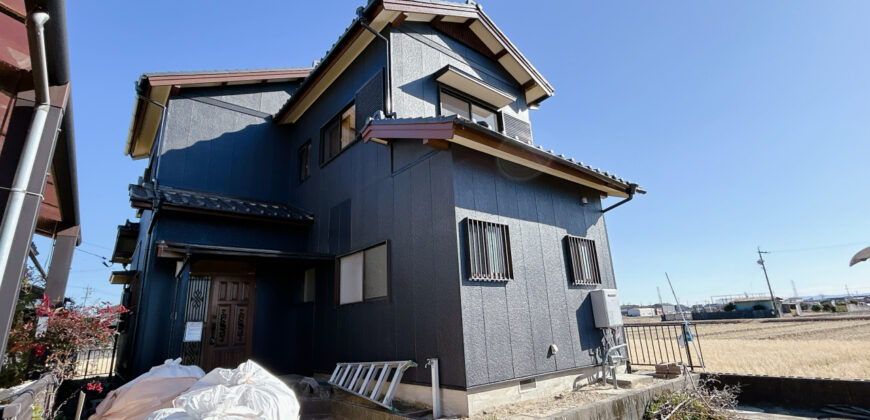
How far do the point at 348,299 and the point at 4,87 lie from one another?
4.43 meters

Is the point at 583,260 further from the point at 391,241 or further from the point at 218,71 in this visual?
the point at 218,71

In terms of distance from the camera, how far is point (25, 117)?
2451 mm

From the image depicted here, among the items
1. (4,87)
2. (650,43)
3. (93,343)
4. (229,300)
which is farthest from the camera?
(650,43)

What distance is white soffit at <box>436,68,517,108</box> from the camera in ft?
21.5

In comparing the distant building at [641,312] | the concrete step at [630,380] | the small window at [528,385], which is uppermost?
the distant building at [641,312]

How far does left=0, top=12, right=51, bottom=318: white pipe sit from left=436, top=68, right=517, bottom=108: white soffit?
5036 mm

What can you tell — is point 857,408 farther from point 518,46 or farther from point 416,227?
point 518,46

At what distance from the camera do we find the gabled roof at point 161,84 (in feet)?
24.6

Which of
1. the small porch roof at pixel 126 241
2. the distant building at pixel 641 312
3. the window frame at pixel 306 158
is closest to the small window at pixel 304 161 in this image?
the window frame at pixel 306 158

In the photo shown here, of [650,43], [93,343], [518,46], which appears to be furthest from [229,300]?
→ [650,43]

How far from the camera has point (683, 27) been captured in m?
7.92

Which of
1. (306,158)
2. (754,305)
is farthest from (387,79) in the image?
(754,305)

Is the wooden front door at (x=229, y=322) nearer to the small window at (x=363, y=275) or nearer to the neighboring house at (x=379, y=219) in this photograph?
the neighboring house at (x=379, y=219)

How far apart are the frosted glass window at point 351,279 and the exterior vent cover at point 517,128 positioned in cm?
363
